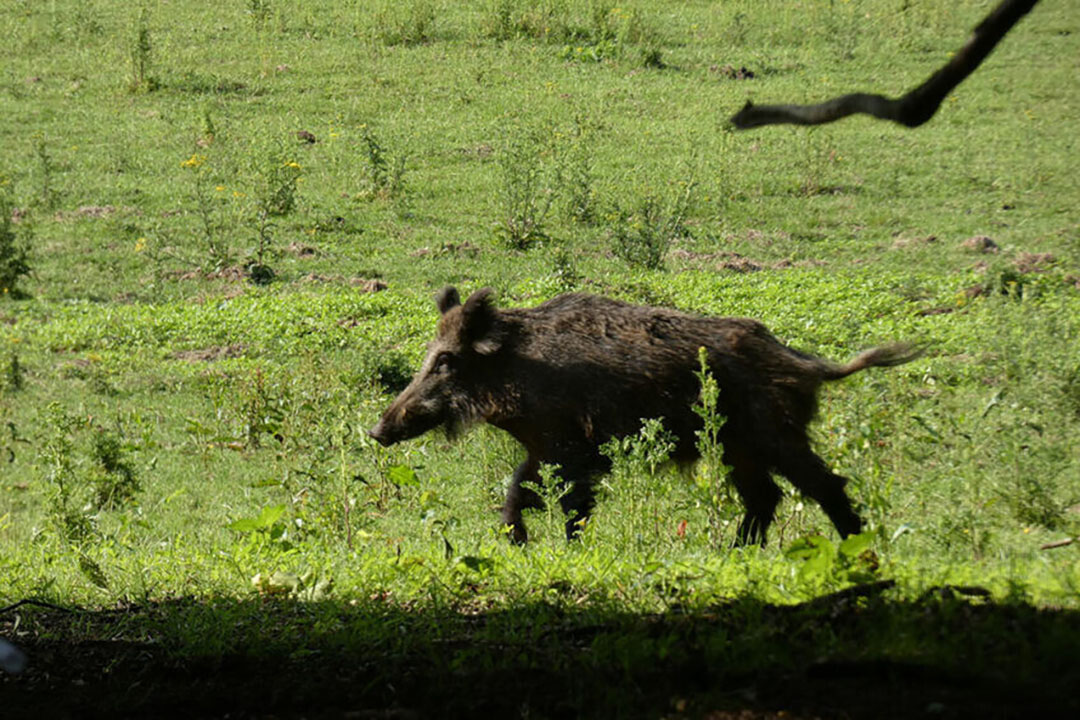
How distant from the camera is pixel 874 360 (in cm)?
677

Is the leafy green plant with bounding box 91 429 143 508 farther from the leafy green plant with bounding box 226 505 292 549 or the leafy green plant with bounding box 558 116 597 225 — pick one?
the leafy green plant with bounding box 558 116 597 225

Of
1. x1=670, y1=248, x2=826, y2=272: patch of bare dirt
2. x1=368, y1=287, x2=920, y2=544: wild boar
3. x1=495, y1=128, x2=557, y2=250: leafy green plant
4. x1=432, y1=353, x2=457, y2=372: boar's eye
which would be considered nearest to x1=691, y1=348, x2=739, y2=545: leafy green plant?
x1=368, y1=287, x2=920, y2=544: wild boar

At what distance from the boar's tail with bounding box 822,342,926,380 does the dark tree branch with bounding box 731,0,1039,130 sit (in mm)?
3420

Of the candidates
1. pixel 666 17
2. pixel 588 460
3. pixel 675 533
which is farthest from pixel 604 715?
pixel 666 17

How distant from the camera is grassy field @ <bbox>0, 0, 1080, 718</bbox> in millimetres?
3855

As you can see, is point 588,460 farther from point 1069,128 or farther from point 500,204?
point 1069,128

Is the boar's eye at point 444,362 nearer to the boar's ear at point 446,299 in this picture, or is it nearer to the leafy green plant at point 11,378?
the boar's ear at point 446,299

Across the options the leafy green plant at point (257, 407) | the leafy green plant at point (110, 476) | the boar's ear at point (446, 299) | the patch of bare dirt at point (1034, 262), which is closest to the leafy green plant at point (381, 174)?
the leafy green plant at point (257, 407)

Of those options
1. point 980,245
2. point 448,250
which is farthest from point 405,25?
point 980,245

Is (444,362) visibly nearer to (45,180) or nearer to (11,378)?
Result: (11,378)

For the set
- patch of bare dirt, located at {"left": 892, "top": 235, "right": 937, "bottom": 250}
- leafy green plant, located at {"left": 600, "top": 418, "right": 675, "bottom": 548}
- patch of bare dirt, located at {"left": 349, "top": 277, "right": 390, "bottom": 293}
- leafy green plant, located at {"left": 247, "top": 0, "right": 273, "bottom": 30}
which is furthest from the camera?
leafy green plant, located at {"left": 247, "top": 0, "right": 273, "bottom": 30}

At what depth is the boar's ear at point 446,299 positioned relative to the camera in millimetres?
8383

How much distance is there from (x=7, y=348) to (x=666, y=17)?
19217 millimetres

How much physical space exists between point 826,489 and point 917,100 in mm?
3584
